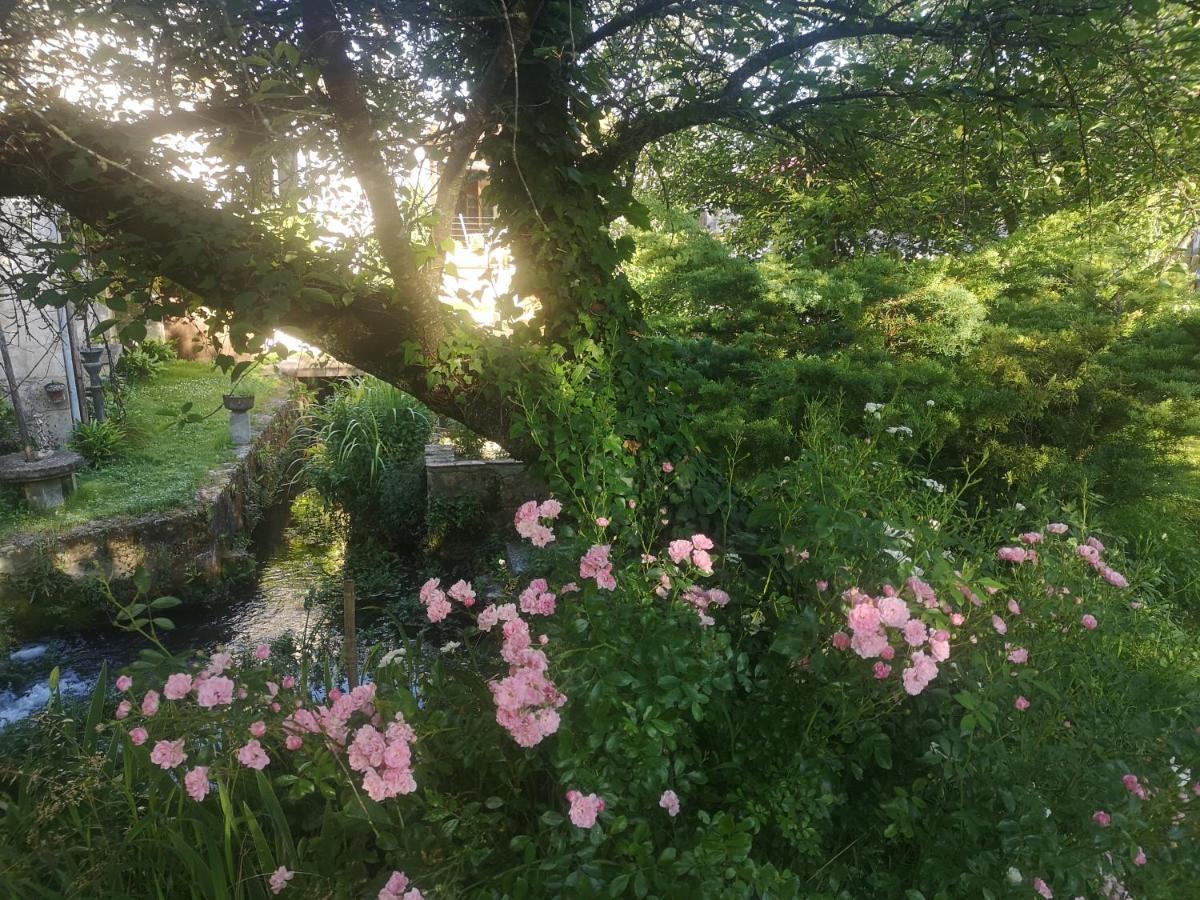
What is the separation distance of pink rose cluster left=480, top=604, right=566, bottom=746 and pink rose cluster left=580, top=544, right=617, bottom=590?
22 cm

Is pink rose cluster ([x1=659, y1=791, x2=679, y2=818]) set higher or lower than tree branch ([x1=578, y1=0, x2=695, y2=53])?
lower

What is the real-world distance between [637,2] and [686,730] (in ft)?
7.60

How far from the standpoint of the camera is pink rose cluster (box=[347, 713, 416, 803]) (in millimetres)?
1358

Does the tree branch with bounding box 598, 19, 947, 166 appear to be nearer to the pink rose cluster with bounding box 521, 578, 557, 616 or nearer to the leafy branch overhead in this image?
the leafy branch overhead

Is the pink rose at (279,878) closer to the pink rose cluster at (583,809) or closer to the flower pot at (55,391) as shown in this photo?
the pink rose cluster at (583,809)

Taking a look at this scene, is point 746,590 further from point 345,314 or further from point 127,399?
point 127,399

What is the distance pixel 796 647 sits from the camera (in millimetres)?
1529

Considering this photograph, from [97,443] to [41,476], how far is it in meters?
1.05

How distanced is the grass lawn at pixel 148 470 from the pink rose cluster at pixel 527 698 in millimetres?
Result: 2882

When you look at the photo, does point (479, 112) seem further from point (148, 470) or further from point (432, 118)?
point (148, 470)

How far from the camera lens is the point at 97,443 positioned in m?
6.01

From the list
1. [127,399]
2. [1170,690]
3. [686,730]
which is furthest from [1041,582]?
[127,399]

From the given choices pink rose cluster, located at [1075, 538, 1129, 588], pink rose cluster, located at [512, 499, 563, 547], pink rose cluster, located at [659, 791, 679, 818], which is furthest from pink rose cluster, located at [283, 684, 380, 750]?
pink rose cluster, located at [1075, 538, 1129, 588]

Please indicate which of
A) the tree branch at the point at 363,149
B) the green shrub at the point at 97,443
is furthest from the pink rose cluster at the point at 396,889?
the green shrub at the point at 97,443
